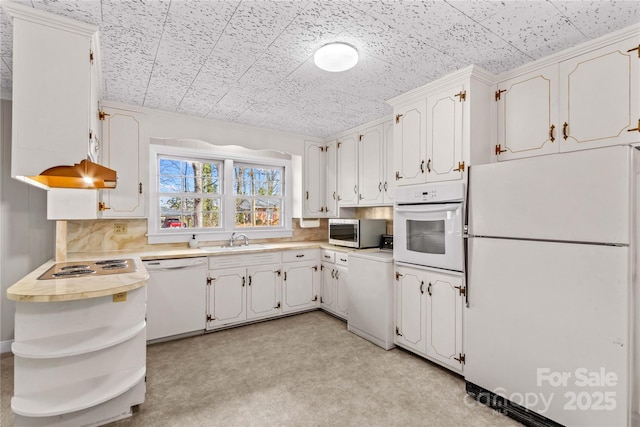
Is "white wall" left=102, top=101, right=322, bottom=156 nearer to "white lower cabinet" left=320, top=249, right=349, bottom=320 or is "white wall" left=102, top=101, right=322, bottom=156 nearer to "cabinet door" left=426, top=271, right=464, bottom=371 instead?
"white lower cabinet" left=320, top=249, right=349, bottom=320

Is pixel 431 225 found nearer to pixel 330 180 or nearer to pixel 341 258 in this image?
pixel 341 258

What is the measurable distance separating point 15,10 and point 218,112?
74.3 inches

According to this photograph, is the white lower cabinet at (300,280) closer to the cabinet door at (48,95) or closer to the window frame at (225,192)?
the window frame at (225,192)

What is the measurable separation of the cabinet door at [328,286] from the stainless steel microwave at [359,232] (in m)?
0.35

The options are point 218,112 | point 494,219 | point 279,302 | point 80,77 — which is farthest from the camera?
point 279,302

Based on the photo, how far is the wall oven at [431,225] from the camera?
2.40 metres

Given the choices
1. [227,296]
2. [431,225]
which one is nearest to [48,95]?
[227,296]

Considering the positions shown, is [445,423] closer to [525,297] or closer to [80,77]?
[525,297]

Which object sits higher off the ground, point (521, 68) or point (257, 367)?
point (521, 68)

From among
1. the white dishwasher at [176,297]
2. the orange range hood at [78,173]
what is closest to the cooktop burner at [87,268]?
the white dishwasher at [176,297]

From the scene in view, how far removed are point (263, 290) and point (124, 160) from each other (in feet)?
6.92

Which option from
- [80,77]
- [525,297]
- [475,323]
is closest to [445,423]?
[475,323]

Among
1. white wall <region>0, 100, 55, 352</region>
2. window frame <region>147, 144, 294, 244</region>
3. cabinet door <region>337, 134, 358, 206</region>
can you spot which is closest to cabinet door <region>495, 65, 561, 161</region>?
cabinet door <region>337, 134, 358, 206</region>

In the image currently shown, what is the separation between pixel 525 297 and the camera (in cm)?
192
